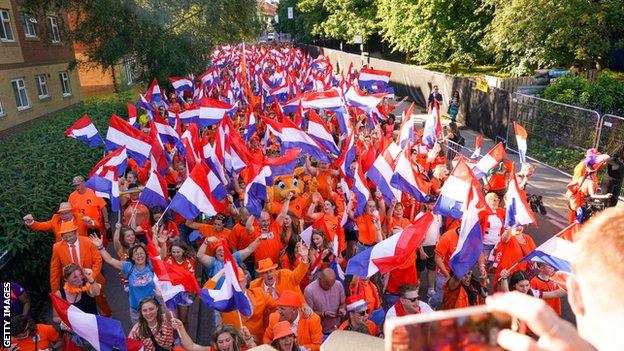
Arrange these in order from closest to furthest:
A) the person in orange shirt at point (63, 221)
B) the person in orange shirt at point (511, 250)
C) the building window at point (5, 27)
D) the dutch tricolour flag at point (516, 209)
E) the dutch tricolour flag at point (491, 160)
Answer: the person in orange shirt at point (511, 250)
the dutch tricolour flag at point (516, 209)
the person in orange shirt at point (63, 221)
the dutch tricolour flag at point (491, 160)
the building window at point (5, 27)

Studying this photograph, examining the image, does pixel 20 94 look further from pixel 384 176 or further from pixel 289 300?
pixel 289 300

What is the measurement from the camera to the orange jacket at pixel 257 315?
4.78 metres

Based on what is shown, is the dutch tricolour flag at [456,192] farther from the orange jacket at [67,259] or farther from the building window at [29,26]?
the building window at [29,26]

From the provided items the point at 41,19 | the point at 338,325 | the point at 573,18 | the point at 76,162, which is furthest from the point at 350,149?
the point at 41,19

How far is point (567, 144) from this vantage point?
490 inches

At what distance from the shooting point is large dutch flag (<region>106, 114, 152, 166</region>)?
8.82 meters

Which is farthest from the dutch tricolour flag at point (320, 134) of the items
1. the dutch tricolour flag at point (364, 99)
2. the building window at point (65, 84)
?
the building window at point (65, 84)

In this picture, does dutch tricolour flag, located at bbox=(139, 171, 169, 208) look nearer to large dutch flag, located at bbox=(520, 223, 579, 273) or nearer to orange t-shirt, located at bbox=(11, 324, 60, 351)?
orange t-shirt, located at bbox=(11, 324, 60, 351)

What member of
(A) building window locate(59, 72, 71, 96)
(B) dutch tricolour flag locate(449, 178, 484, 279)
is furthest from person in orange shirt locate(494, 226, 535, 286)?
(A) building window locate(59, 72, 71, 96)

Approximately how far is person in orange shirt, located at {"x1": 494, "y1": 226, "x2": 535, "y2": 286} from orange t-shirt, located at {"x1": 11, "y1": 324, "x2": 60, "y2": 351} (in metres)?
4.75

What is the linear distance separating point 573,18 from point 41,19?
2247 centimetres

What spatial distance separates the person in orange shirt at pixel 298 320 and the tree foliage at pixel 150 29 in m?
17.6

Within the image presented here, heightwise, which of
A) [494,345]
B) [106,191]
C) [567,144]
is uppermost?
[494,345]

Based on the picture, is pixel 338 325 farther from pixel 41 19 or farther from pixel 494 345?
pixel 41 19
